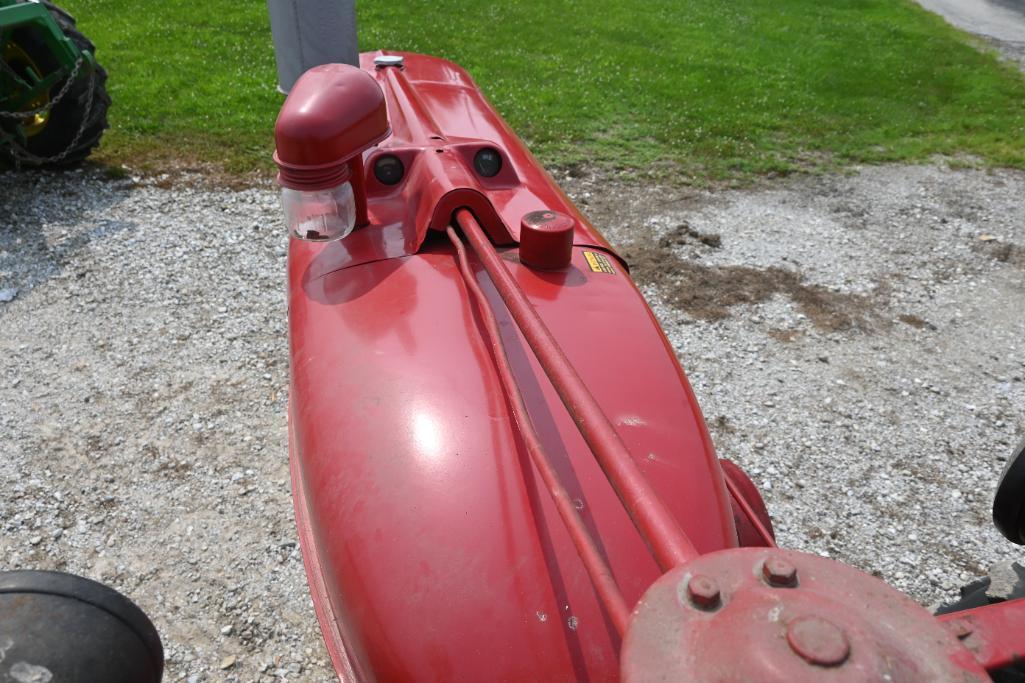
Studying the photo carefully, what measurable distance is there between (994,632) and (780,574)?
21.1 inches

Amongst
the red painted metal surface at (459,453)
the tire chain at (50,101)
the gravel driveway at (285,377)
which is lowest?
the gravel driveway at (285,377)

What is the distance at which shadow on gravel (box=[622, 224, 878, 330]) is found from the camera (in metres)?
3.95

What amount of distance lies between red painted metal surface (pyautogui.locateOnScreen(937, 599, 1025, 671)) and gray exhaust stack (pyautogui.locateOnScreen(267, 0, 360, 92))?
10.8 ft

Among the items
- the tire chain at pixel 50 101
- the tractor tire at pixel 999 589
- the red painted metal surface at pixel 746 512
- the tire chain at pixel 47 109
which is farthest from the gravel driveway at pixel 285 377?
the tractor tire at pixel 999 589

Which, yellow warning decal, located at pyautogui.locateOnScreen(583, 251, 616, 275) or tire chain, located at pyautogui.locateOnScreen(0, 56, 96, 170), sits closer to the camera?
yellow warning decal, located at pyautogui.locateOnScreen(583, 251, 616, 275)

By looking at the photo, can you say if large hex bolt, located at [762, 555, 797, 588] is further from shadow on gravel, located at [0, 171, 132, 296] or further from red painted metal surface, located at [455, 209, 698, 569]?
shadow on gravel, located at [0, 171, 132, 296]

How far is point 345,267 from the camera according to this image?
1.95 m

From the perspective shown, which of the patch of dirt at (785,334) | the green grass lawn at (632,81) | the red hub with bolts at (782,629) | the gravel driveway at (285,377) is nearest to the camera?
the red hub with bolts at (782,629)

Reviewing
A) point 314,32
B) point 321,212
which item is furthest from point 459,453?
point 314,32

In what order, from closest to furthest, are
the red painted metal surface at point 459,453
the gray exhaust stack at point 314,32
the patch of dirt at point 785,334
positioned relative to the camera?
the red painted metal surface at point 459,453
the gray exhaust stack at point 314,32
the patch of dirt at point 785,334

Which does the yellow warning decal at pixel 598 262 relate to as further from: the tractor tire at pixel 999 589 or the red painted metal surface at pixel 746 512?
the tractor tire at pixel 999 589

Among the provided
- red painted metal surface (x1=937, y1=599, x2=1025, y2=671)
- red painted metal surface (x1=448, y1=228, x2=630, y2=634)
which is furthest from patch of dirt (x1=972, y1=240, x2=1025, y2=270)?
red painted metal surface (x1=937, y1=599, x2=1025, y2=671)

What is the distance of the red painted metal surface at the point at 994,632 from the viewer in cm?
100

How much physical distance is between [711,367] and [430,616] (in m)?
2.57
